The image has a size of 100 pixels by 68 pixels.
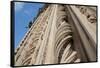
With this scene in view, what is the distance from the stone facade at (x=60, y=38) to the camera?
7.19 feet

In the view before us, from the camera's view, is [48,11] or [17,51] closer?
[17,51]

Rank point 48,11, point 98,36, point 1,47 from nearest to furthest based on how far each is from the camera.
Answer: point 1,47 < point 48,11 < point 98,36

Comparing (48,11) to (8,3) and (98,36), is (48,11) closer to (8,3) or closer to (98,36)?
(8,3)

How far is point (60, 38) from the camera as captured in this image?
90.9 inches

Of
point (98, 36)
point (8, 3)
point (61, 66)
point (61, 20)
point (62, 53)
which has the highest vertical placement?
point (8, 3)

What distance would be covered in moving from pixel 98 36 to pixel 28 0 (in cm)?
92

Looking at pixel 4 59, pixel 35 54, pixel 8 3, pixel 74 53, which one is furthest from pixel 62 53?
pixel 8 3

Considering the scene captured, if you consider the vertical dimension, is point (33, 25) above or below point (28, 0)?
below

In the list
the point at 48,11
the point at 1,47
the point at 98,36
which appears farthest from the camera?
the point at 98,36

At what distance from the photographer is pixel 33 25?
2209mm

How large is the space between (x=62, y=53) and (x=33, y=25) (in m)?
0.43

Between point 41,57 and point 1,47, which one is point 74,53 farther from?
point 1,47

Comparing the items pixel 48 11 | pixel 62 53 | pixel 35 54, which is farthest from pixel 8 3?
pixel 62 53

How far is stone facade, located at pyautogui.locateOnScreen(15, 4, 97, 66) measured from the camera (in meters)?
2.19
